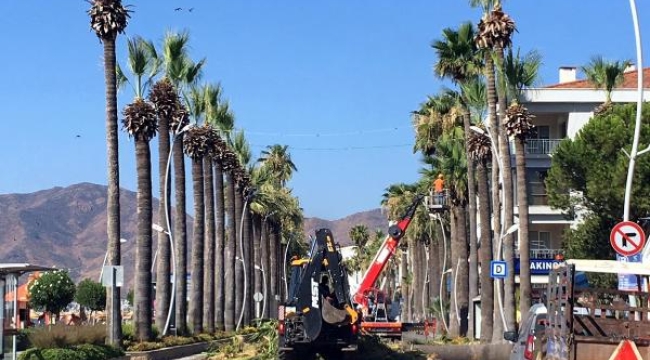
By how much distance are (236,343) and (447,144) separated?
2981 centimetres

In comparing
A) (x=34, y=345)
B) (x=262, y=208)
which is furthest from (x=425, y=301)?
(x=34, y=345)

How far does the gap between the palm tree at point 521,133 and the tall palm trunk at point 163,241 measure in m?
13.5

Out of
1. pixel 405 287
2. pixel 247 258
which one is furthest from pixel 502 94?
pixel 405 287

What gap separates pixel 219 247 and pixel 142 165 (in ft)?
65.8

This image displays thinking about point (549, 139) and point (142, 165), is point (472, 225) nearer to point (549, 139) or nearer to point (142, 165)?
point (549, 139)

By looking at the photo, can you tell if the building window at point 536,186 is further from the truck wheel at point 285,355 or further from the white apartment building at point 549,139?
the truck wheel at point 285,355

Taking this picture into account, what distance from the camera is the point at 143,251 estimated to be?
3800 centimetres

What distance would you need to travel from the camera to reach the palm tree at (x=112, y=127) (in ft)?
107

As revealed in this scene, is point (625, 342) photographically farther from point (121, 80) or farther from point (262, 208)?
point (262, 208)

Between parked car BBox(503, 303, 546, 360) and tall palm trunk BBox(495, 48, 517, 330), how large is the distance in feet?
74.0

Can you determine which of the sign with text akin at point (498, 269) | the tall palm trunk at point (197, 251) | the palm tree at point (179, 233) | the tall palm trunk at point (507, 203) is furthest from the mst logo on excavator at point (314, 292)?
the tall palm trunk at point (197, 251)

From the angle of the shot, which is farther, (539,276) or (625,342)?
(539,276)

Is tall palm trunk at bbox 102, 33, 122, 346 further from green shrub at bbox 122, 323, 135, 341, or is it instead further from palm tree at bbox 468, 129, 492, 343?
palm tree at bbox 468, 129, 492, 343

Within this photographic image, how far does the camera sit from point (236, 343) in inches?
1195
